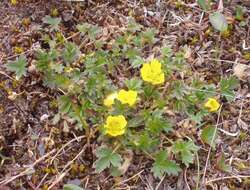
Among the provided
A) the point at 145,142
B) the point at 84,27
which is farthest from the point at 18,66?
the point at 145,142

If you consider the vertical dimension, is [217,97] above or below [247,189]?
above

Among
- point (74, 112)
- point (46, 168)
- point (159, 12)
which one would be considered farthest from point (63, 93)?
point (159, 12)

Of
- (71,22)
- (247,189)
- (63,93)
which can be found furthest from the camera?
(71,22)

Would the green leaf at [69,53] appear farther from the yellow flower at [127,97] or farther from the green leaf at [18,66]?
the yellow flower at [127,97]

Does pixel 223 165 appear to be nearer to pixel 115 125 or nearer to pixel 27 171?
pixel 115 125

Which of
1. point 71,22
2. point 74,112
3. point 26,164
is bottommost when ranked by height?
point 26,164

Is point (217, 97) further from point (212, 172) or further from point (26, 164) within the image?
point (26, 164)

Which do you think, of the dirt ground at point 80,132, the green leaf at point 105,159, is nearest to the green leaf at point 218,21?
the dirt ground at point 80,132
